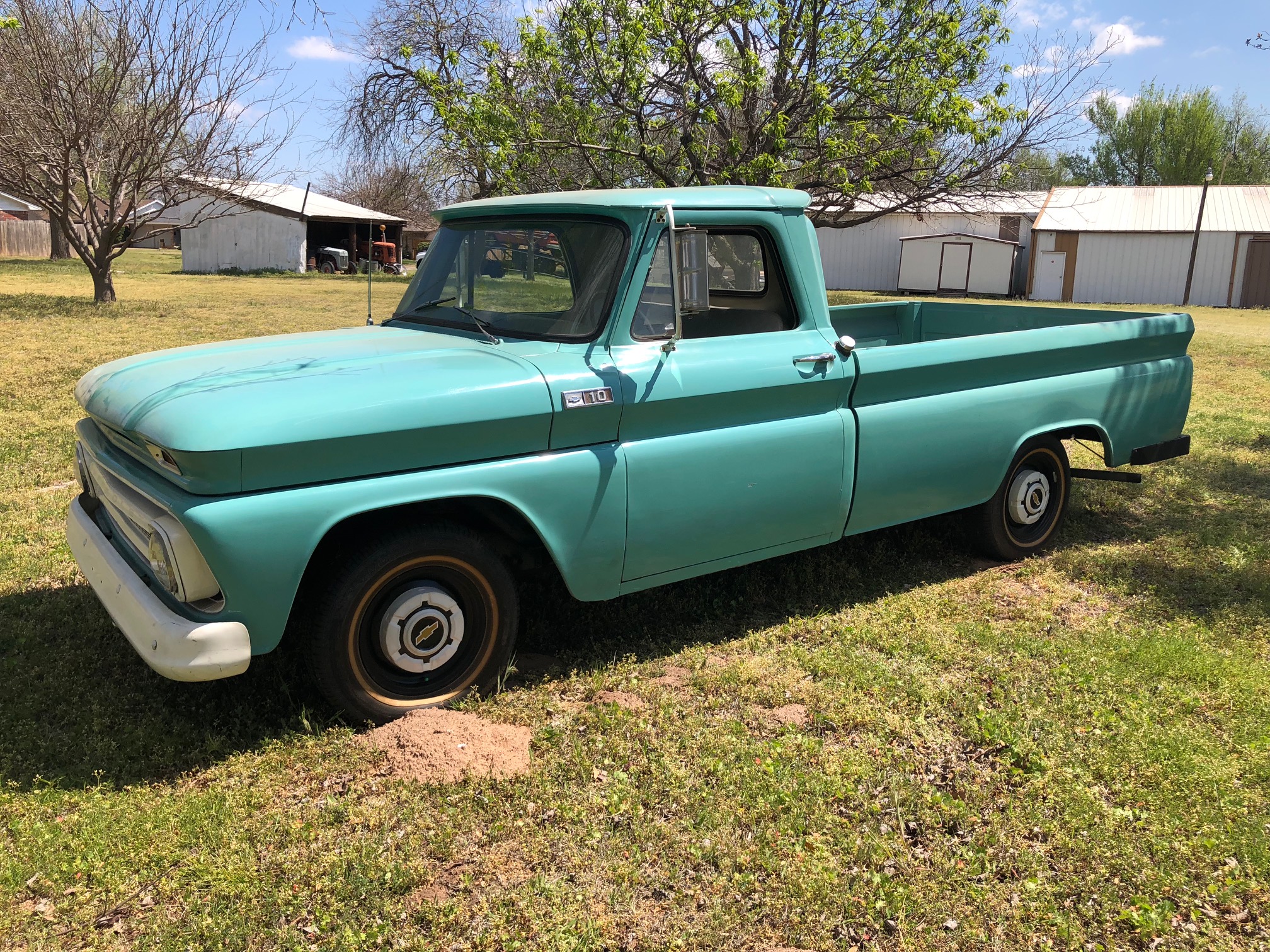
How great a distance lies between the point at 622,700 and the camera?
12.8 feet

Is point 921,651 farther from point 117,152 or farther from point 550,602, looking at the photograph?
point 117,152

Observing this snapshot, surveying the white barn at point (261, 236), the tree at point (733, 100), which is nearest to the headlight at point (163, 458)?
the tree at point (733, 100)

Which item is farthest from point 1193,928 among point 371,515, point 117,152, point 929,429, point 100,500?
point 117,152

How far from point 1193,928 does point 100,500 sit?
161 inches

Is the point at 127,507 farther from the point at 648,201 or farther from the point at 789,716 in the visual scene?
the point at 789,716

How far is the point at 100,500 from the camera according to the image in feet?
13.2

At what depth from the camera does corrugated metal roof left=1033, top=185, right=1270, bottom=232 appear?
101 ft

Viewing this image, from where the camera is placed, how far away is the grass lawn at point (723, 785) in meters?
2.76

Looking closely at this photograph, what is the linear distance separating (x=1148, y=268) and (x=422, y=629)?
33.1m

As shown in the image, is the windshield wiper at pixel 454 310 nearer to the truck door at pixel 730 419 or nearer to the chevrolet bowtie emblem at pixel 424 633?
the truck door at pixel 730 419

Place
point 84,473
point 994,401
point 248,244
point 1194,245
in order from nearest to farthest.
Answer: point 84,473
point 994,401
point 1194,245
point 248,244

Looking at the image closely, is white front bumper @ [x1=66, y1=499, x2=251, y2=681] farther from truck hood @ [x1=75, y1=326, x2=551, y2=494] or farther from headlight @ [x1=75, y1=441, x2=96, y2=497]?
headlight @ [x1=75, y1=441, x2=96, y2=497]

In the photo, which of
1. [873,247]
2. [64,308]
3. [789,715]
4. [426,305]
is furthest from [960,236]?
[789,715]

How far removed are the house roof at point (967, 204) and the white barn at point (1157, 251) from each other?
1.13 metres
